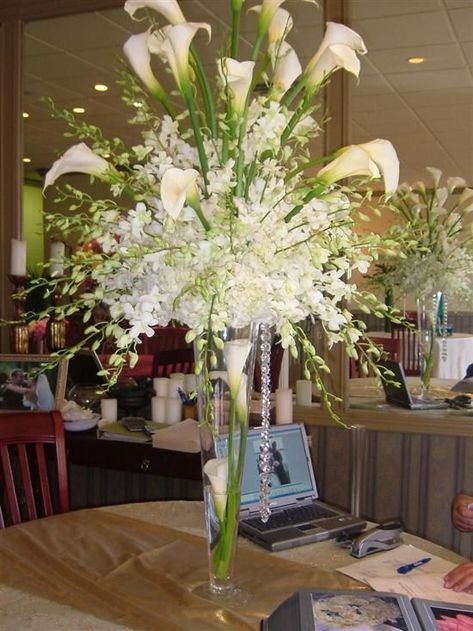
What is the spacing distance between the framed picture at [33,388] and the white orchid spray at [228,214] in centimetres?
147

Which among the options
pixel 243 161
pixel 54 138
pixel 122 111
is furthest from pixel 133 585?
pixel 54 138

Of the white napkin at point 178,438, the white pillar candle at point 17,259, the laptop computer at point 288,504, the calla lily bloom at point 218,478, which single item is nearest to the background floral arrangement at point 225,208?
the calla lily bloom at point 218,478

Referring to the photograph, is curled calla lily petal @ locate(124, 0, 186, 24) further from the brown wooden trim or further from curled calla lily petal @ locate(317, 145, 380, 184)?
the brown wooden trim

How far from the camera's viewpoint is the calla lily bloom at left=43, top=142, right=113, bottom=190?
1.25 m

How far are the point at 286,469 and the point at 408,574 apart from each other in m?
0.41

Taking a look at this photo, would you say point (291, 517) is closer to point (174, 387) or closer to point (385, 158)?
point (385, 158)

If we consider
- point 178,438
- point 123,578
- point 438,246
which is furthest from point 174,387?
point 123,578

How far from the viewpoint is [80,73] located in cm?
521

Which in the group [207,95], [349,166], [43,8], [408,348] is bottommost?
[408,348]

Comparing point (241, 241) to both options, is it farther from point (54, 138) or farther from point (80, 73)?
point (54, 138)

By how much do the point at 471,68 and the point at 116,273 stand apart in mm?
→ 3988

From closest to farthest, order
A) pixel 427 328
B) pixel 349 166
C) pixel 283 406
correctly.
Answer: pixel 349 166 → pixel 283 406 → pixel 427 328

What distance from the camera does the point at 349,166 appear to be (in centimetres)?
123

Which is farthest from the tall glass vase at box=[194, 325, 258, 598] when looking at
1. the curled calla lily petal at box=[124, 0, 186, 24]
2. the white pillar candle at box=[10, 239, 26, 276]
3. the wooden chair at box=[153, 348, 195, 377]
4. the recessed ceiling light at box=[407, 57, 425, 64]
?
→ the recessed ceiling light at box=[407, 57, 425, 64]
